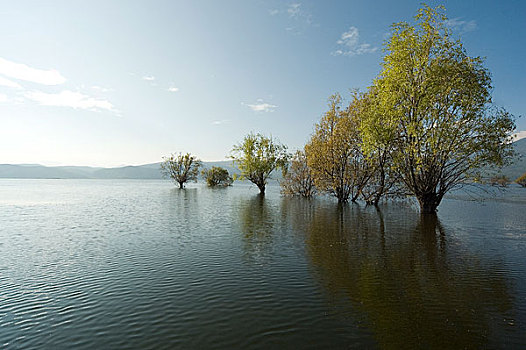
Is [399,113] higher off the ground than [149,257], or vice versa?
[399,113]

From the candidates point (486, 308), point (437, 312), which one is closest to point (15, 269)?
point (437, 312)

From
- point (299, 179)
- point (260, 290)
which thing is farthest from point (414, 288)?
point (299, 179)

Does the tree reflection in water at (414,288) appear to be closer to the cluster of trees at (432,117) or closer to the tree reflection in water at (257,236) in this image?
the tree reflection in water at (257,236)

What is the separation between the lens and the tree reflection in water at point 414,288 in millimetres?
7957

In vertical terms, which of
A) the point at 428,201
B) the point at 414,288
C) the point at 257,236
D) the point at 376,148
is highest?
the point at 376,148

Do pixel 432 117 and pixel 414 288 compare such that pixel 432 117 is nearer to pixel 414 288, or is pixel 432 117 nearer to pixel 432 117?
pixel 432 117

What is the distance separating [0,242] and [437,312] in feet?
82.3

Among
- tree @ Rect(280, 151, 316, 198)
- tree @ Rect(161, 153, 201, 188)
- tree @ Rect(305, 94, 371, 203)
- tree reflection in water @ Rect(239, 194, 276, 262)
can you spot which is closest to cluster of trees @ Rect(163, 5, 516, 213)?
tree @ Rect(305, 94, 371, 203)

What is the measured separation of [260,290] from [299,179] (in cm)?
5238

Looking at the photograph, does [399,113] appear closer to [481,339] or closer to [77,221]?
[481,339]

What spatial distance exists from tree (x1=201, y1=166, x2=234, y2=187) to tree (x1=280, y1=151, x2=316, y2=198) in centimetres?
5805

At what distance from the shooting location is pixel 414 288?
36.9 feet

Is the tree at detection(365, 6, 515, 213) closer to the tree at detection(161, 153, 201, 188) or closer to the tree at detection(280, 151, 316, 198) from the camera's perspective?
the tree at detection(280, 151, 316, 198)

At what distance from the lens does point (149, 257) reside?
15.4 m
